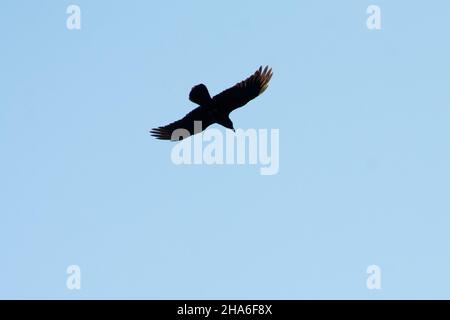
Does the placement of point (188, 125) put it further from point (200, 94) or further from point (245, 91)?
point (245, 91)

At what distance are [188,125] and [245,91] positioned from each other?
1.57m

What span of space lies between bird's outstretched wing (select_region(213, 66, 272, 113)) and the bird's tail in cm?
20

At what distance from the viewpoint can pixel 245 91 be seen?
75.0 feet

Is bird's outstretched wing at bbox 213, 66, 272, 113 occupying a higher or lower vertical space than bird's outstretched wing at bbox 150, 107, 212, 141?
higher

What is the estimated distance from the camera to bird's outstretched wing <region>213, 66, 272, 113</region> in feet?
74.7

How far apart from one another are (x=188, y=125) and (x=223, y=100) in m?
1.09

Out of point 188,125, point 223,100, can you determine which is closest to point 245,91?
point 223,100

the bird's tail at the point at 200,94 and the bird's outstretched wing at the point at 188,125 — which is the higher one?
the bird's tail at the point at 200,94

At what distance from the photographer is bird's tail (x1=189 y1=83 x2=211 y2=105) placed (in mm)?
22688

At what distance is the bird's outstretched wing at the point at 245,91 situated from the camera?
22766 mm

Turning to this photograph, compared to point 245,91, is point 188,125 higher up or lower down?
lower down
